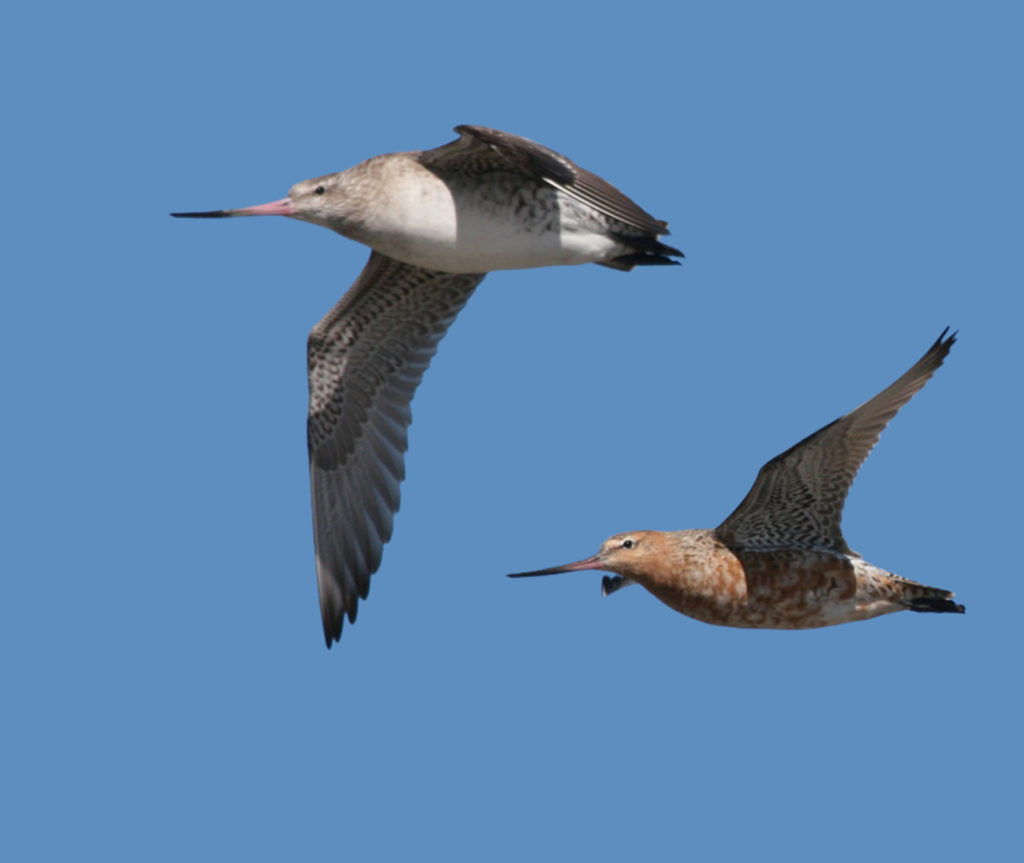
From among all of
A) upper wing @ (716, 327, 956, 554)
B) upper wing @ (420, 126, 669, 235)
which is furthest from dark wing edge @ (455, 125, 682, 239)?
upper wing @ (716, 327, 956, 554)

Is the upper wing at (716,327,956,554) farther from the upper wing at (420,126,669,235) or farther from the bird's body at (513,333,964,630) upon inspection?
the upper wing at (420,126,669,235)

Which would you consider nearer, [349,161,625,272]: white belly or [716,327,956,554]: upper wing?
[716,327,956,554]: upper wing

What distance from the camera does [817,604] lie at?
10867 millimetres

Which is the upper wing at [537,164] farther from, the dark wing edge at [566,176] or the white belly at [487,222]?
the white belly at [487,222]

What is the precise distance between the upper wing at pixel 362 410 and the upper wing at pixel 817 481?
8.37ft

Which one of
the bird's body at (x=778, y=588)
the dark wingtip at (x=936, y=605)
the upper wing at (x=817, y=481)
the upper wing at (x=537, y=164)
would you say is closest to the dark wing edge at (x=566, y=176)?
Answer: the upper wing at (x=537, y=164)

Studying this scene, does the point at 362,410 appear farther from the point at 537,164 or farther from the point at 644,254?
the point at 537,164

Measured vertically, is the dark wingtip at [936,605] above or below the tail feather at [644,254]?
below

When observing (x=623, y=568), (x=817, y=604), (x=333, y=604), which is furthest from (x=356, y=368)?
(x=817, y=604)

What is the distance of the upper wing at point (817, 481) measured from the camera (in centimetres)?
1071

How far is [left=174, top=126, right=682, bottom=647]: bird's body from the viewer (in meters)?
10.9

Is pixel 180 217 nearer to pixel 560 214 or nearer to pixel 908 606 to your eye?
pixel 560 214

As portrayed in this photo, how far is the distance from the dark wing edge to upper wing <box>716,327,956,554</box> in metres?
1.48

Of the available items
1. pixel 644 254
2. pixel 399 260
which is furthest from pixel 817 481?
pixel 399 260
